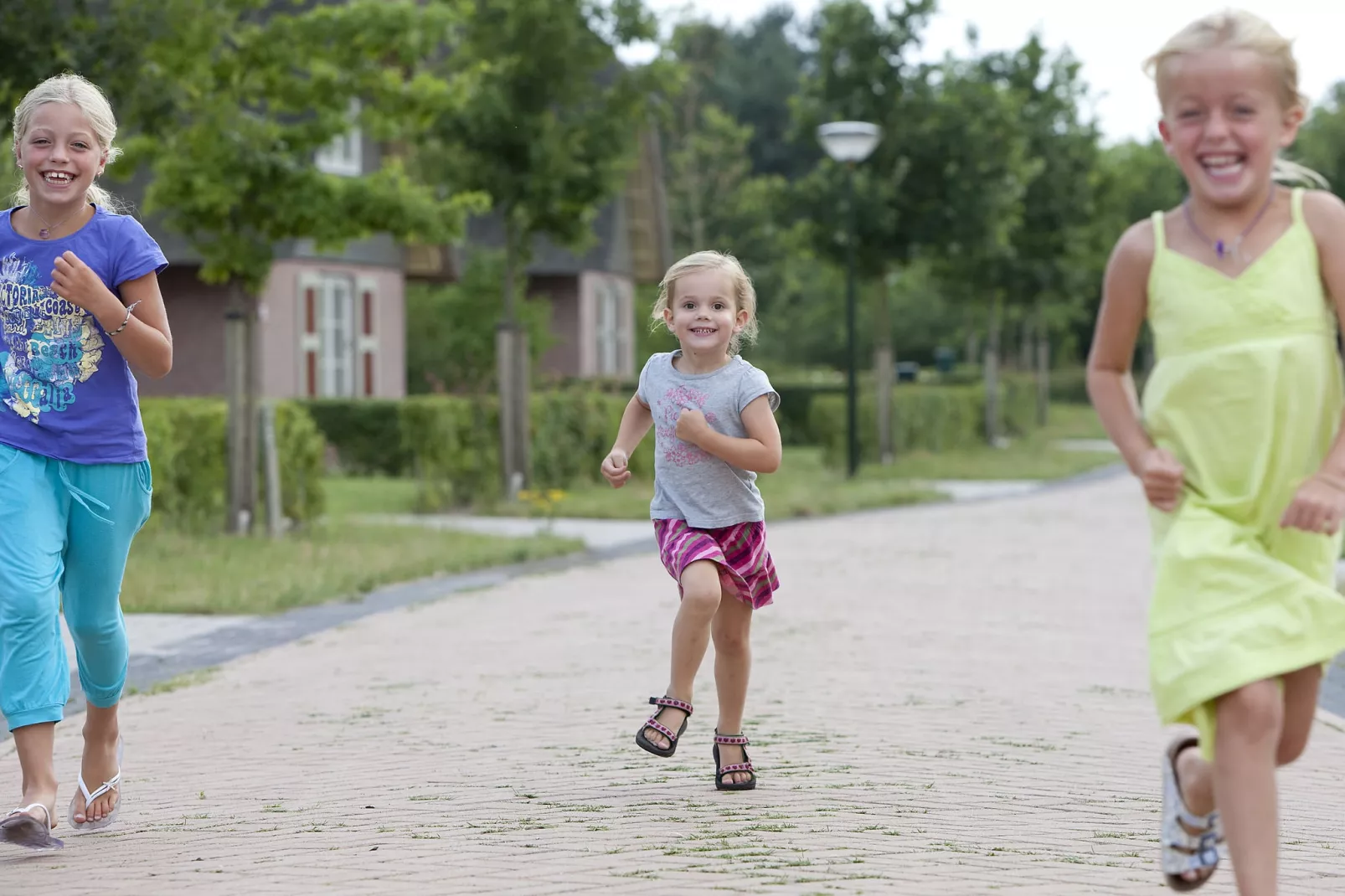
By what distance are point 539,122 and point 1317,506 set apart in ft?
53.4

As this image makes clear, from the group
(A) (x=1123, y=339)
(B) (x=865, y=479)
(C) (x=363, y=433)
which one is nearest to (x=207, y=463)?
(B) (x=865, y=479)

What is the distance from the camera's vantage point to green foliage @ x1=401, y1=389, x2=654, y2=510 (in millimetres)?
18562

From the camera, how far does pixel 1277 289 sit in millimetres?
3537

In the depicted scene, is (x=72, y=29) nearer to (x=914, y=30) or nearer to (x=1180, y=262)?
(x=1180, y=262)

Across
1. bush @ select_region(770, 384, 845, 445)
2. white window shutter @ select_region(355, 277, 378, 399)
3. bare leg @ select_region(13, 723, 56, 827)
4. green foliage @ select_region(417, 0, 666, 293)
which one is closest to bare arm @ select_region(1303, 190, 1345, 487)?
bare leg @ select_region(13, 723, 56, 827)

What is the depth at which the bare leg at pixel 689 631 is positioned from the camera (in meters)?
5.29

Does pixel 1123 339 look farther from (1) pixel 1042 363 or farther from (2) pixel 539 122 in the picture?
(1) pixel 1042 363

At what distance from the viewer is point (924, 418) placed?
30.7 meters

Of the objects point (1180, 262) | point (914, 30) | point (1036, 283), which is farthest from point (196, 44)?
point (1036, 283)

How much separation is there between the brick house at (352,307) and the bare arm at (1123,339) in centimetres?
1884

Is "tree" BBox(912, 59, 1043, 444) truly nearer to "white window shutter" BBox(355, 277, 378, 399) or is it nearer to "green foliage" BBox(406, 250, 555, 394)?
"green foliage" BBox(406, 250, 555, 394)

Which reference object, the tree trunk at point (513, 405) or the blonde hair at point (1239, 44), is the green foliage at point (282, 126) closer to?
the tree trunk at point (513, 405)

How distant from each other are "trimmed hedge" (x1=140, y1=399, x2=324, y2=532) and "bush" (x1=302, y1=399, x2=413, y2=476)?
1029 centimetres

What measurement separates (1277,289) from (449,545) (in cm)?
1123
